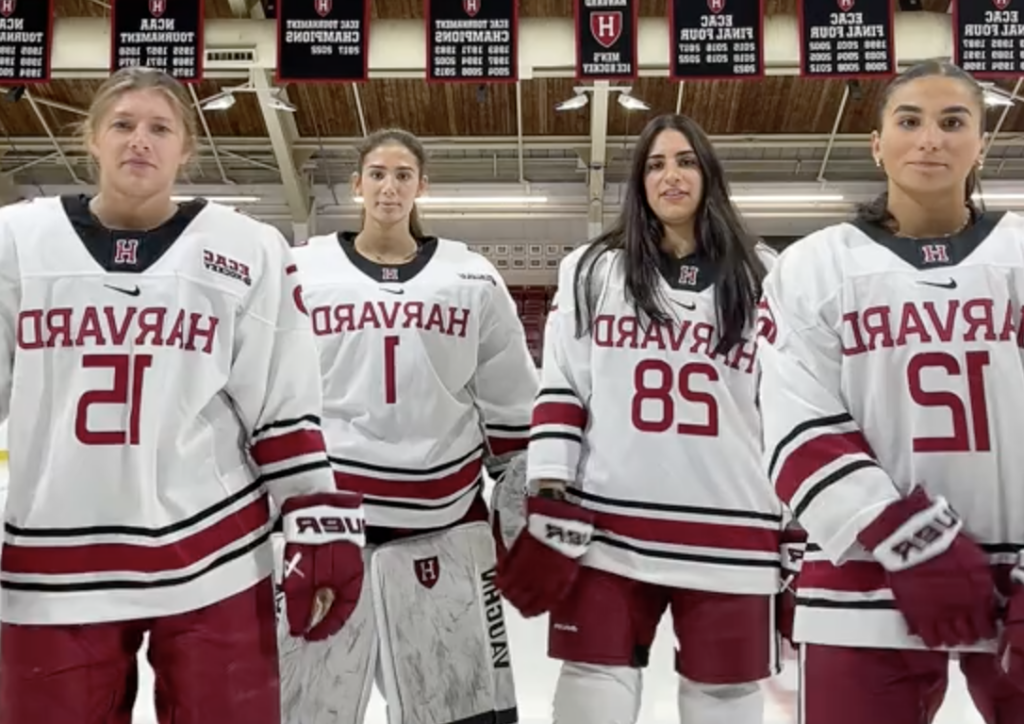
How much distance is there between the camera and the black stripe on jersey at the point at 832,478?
4.63 feet

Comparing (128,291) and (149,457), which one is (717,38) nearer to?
(128,291)

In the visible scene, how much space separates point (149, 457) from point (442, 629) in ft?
3.45

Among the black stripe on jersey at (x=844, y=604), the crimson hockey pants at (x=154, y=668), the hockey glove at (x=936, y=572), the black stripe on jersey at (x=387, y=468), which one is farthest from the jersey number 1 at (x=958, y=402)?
the black stripe on jersey at (x=387, y=468)

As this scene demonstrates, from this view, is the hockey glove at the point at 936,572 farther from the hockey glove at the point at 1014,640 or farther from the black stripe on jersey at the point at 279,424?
the black stripe on jersey at the point at 279,424

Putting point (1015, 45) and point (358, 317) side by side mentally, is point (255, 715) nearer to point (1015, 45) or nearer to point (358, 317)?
point (358, 317)

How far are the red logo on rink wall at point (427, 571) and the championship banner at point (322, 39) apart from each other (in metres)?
4.19

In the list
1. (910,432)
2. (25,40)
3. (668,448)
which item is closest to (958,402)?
(910,432)

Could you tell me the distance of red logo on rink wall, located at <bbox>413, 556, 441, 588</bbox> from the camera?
7.84 ft

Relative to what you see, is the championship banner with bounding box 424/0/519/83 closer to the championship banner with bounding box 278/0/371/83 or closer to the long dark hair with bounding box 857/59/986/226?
the championship banner with bounding box 278/0/371/83

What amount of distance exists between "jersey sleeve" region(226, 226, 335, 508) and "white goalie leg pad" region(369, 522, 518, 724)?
724 millimetres

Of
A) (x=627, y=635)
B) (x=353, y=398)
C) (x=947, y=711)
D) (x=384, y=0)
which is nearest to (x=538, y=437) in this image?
(x=627, y=635)

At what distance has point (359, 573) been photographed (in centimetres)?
168

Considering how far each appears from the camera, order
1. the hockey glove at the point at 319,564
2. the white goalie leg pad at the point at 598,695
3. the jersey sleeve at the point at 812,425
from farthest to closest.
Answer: the white goalie leg pad at the point at 598,695 < the hockey glove at the point at 319,564 < the jersey sleeve at the point at 812,425

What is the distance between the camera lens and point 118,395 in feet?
5.06
